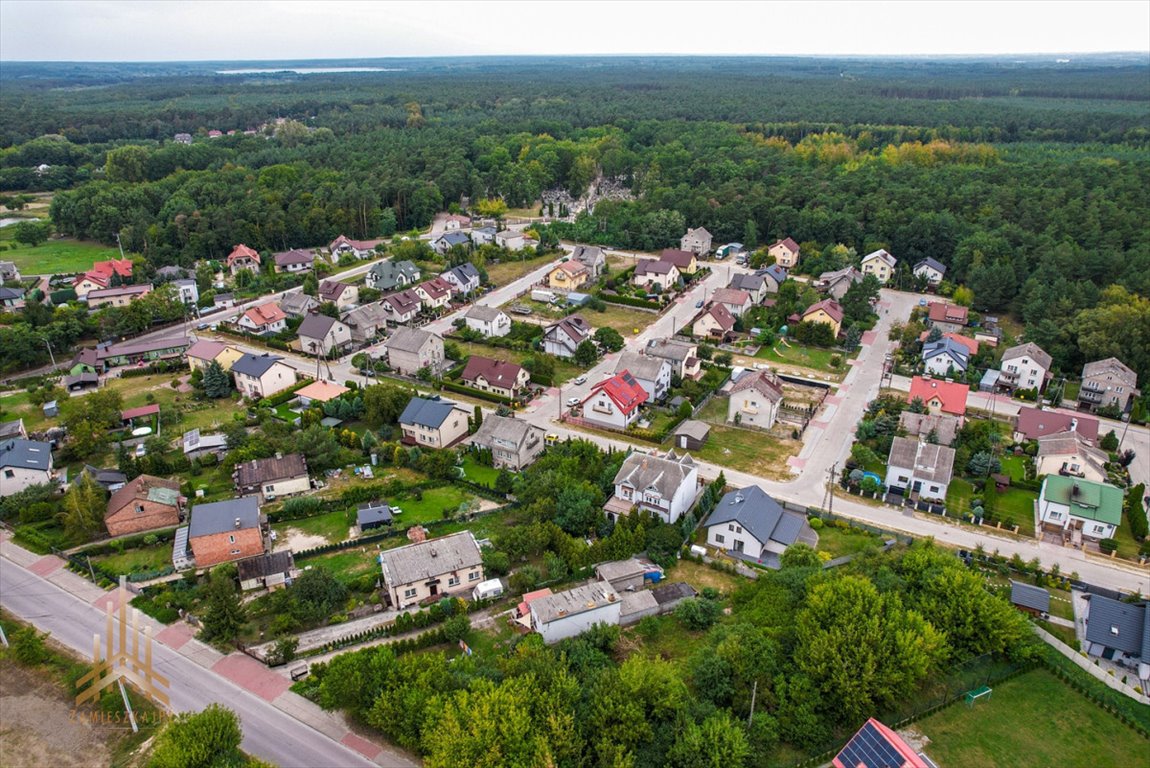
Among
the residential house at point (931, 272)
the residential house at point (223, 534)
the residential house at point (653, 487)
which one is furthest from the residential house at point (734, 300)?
the residential house at point (223, 534)

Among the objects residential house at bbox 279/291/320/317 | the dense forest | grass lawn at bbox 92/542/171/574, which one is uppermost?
the dense forest

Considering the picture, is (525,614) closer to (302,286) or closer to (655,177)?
(302,286)

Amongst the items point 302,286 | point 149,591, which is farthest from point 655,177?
point 149,591

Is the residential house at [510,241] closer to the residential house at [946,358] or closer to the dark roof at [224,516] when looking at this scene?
the residential house at [946,358]

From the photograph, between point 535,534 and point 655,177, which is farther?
point 655,177

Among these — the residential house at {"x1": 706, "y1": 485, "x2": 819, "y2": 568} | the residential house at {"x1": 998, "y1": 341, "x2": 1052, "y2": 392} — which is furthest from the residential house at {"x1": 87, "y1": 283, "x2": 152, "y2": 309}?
the residential house at {"x1": 998, "y1": 341, "x2": 1052, "y2": 392}
